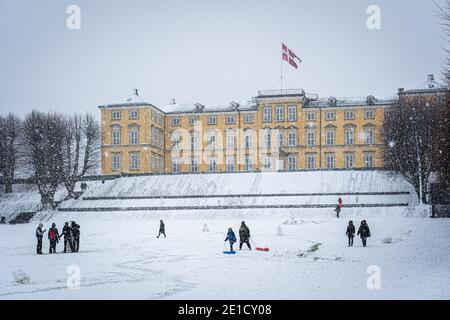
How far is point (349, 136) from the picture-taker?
77625mm

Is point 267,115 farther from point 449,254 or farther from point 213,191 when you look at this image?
point 449,254

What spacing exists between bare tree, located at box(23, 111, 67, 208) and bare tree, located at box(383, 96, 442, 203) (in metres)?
32.4

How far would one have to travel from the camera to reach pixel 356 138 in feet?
254

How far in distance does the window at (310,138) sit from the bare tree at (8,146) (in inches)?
1446

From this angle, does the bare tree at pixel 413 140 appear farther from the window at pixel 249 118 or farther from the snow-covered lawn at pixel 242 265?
the window at pixel 249 118

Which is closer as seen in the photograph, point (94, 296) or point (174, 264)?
point (94, 296)

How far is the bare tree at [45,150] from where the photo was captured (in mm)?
57875

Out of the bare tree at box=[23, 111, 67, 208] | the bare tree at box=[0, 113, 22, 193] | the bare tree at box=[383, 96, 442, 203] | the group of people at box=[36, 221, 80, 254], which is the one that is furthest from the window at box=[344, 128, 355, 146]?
the group of people at box=[36, 221, 80, 254]

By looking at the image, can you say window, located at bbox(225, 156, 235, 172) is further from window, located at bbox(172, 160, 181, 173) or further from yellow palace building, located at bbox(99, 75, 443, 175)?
window, located at bbox(172, 160, 181, 173)

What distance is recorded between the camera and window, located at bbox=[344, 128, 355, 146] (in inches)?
3049

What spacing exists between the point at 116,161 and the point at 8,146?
55.7ft

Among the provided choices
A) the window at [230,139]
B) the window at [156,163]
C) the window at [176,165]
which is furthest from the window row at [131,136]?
the window at [230,139]
